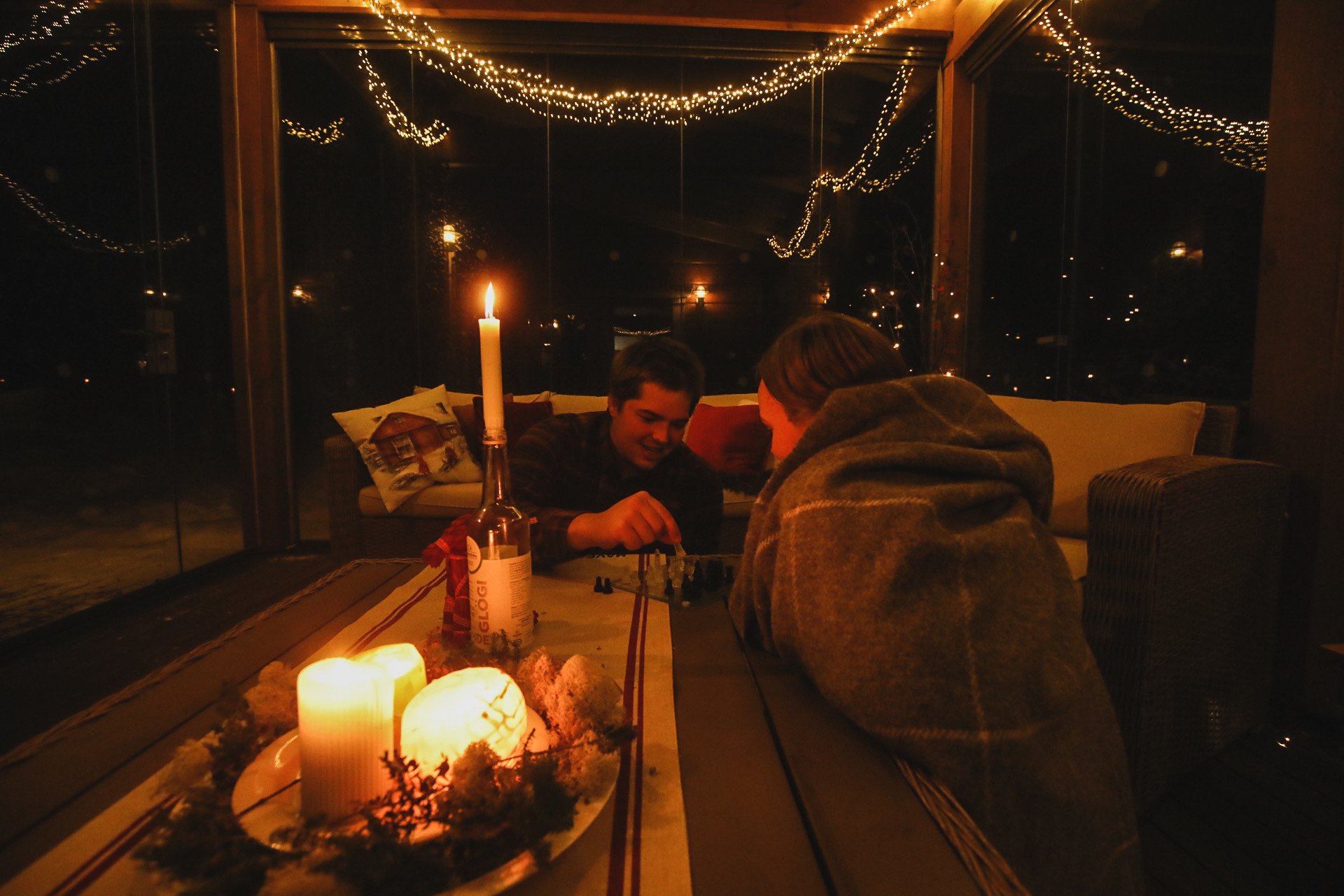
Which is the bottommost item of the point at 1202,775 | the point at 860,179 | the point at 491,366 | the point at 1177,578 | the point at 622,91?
the point at 1202,775

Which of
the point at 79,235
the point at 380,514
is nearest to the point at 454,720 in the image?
the point at 380,514

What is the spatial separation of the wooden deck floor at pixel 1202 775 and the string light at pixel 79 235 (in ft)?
4.76

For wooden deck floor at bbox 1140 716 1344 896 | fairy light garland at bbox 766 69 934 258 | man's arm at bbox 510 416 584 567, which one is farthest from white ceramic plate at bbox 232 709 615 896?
fairy light garland at bbox 766 69 934 258

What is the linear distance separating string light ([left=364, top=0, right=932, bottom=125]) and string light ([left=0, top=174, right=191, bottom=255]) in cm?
171

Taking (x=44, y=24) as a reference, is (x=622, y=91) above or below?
above

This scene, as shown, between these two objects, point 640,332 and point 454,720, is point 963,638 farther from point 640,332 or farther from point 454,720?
point 640,332

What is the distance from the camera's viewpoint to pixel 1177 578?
1.27m

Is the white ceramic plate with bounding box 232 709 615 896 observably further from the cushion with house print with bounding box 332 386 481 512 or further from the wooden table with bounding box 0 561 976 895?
the cushion with house print with bounding box 332 386 481 512

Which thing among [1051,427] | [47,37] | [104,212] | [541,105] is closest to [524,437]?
[1051,427]

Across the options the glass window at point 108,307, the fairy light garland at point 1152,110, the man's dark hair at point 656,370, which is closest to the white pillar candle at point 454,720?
the man's dark hair at point 656,370

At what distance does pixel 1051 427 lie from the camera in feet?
7.04

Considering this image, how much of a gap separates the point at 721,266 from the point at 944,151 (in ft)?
4.72

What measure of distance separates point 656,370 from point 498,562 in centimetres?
80

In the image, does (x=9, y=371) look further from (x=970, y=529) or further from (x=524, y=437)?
(x=970, y=529)
